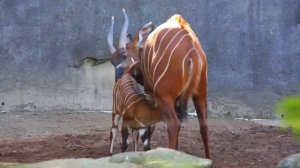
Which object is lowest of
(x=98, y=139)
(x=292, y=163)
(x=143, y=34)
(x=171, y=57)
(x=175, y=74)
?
(x=98, y=139)

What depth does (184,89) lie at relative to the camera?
4.18m

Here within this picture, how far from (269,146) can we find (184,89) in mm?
1618

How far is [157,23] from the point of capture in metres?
7.32

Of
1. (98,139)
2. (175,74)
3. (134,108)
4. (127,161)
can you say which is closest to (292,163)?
(127,161)

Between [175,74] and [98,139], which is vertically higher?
[175,74]

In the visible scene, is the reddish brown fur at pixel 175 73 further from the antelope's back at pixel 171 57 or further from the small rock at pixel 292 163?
the small rock at pixel 292 163

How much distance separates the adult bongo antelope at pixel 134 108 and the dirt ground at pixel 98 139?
44 cm

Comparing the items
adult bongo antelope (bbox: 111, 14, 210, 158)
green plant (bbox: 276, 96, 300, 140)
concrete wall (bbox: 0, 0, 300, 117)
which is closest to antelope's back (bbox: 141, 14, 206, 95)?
adult bongo antelope (bbox: 111, 14, 210, 158)

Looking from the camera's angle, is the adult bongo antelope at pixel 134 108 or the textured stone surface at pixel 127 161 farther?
the adult bongo antelope at pixel 134 108

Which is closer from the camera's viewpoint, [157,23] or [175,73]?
[175,73]

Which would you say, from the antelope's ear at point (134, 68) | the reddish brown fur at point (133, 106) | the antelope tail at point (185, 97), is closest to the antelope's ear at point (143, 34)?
the antelope's ear at point (134, 68)

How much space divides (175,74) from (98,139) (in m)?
1.81

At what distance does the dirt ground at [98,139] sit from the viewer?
192 inches

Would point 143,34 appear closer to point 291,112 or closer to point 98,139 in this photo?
point 98,139
